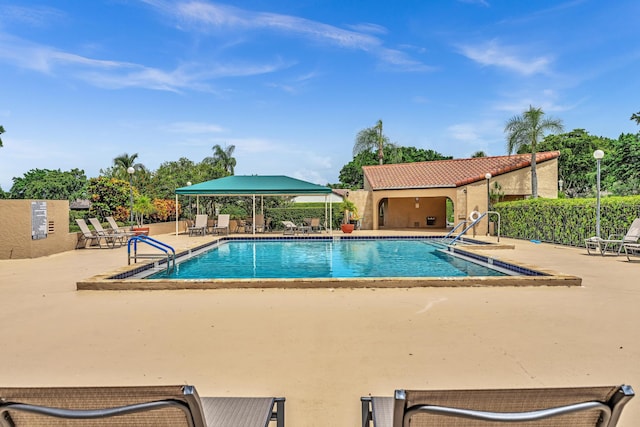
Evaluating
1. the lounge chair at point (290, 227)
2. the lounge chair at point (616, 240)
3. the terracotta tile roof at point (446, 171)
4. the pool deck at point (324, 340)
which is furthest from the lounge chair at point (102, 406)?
the terracotta tile roof at point (446, 171)

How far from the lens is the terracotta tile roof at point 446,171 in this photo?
2333cm

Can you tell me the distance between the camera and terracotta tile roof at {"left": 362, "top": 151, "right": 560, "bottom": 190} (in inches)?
918

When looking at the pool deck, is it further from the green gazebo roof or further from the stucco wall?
the stucco wall

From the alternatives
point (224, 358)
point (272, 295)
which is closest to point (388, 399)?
point (224, 358)

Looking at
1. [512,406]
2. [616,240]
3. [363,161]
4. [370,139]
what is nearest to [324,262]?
[616,240]

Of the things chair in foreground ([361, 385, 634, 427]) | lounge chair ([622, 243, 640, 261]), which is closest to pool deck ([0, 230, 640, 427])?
chair in foreground ([361, 385, 634, 427])

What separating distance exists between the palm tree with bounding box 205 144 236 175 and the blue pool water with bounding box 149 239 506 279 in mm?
26327

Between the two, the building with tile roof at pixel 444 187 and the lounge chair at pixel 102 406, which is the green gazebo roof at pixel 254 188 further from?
the lounge chair at pixel 102 406

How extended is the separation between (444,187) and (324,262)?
13.0 m

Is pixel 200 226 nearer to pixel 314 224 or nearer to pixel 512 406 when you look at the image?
pixel 314 224

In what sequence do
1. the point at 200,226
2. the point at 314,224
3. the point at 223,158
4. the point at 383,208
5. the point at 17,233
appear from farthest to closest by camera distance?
1. the point at 223,158
2. the point at 383,208
3. the point at 314,224
4. the point at 200,226
5. the point at 17,233

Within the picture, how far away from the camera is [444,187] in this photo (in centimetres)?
2327

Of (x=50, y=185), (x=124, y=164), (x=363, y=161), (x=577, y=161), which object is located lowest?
(x=50, y=185)

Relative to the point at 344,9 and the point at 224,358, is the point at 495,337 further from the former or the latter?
the point at 344,9
